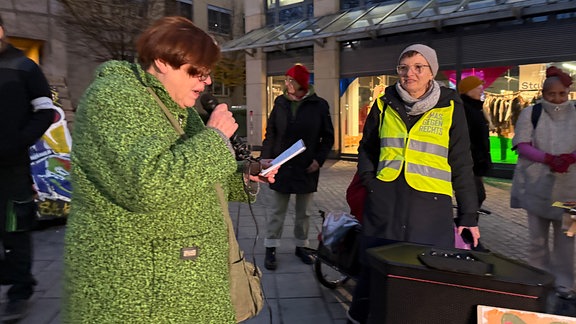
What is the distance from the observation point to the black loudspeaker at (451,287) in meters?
1.78

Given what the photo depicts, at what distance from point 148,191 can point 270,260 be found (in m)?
3.58

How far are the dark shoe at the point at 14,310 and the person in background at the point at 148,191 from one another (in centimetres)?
220

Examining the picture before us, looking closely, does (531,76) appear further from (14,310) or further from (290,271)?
(14,310)

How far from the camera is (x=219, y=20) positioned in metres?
31.8

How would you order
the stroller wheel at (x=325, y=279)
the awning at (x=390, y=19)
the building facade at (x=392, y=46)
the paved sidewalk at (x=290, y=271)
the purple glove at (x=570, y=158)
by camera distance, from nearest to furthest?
1. the paved sidewalk at (x=290, y=271)
2. the purple glove at (x=570, y=158)
3. the stroller wheel at (x=325, y=279)
4. the awning at (x=390, y=19)
5. the building facade at (x=392, y=46)

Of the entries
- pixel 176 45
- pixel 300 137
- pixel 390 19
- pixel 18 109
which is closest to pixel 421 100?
pixel 176 45

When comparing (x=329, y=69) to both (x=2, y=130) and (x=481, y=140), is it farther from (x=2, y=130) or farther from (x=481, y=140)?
(x=2, y=130)

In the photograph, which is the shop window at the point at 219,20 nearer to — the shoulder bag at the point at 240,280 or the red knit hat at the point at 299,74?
the red knit hat at the point at 299,74

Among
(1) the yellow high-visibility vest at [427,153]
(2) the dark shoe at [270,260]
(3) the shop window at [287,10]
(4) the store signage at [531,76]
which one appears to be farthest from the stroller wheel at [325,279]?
(3) the shop window at [287,10]

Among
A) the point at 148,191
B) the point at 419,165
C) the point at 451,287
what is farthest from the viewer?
the point at 419,165

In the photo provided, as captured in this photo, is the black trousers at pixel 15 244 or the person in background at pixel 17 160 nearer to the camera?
the person in background at pixel 17 160

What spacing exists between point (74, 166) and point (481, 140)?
3676 millimetres

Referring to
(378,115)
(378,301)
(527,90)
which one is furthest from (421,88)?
(527,90)

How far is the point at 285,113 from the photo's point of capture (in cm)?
498
